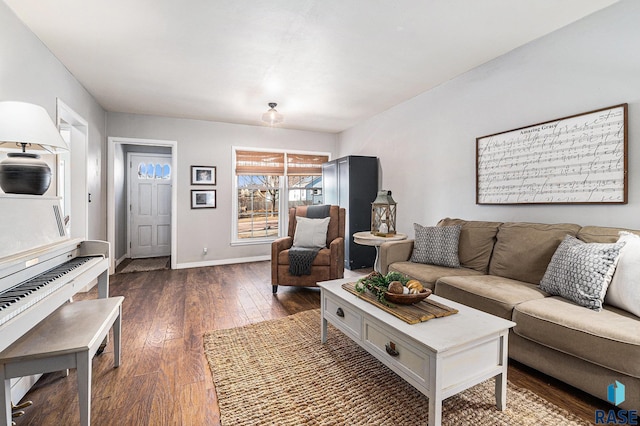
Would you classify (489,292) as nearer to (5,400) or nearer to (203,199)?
(5,400)

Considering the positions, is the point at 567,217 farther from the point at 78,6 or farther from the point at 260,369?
the point at 78,6

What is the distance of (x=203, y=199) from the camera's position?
509 centimetres

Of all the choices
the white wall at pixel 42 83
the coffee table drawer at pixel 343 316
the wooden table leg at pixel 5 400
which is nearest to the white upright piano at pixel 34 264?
the wooden table leg at pixel 5 400

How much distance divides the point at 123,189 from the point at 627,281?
678 cm

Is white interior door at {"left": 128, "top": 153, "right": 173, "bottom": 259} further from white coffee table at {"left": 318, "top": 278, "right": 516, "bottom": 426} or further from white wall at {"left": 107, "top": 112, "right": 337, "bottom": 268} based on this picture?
white coffee table at {"left": 318, "top": 278, "right": 516, "bottom": 426}

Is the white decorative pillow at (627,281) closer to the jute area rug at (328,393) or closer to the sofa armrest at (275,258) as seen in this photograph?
the jute area rug at (328,393)

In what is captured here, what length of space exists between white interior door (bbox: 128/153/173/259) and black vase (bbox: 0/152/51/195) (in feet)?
14.6

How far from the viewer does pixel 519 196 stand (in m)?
2.79

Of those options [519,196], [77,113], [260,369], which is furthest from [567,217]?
[77,113]

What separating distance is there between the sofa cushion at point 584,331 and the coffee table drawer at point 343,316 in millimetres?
990

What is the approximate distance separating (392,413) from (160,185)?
597 centimetres

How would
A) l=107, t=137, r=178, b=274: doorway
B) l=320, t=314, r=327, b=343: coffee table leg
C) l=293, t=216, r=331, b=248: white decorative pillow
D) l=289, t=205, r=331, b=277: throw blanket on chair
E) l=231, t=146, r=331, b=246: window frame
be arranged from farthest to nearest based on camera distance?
1. l=231, t=146, r=331, b=246: window frame
2. l=107, t=137, r=178, b=274: doorway
3. l=293, t=216, r=331, b=248: white decorative pillow
4. l=289, t=205, r=331, b=277: throw blanket on chair
5. l=320, t=314, r=327, b=343: coffee table leg

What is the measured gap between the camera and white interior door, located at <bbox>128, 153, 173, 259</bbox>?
5812 mm

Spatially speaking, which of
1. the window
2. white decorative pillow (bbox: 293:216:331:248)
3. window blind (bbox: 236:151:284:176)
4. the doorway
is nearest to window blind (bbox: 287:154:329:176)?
the window
